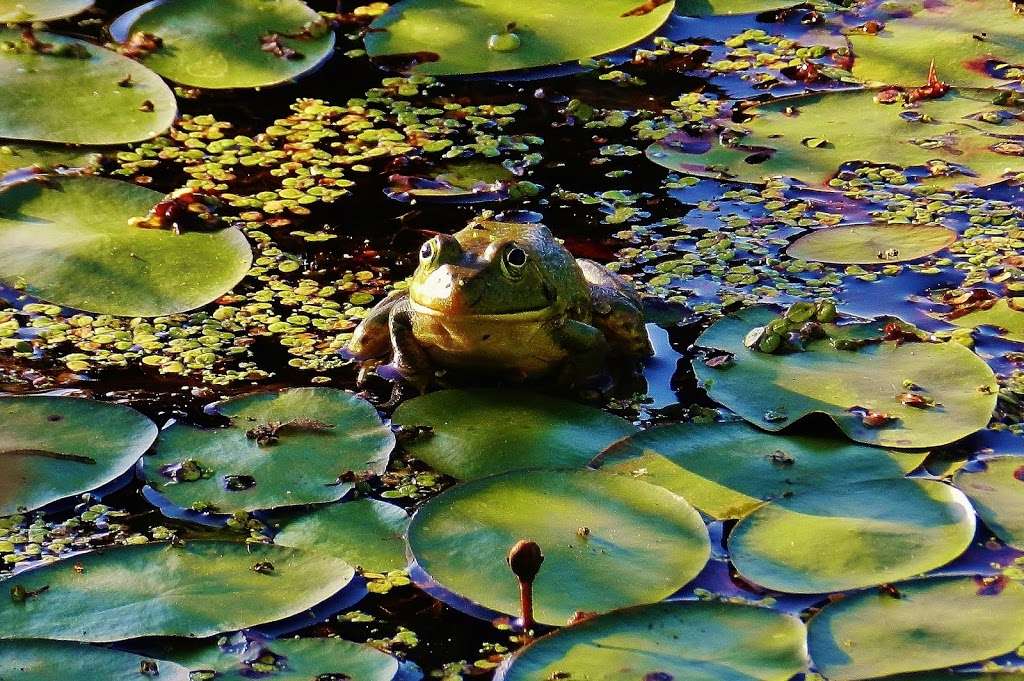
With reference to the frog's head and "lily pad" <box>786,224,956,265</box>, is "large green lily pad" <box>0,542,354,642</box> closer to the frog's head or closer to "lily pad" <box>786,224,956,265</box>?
the frog's head

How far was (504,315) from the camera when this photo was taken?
4004mm

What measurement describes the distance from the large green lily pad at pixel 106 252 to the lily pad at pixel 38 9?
154 cm

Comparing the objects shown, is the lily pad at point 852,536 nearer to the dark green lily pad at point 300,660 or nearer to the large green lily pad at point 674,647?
the large green lily pad at point 674,647

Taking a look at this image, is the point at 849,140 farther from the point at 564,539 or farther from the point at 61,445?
the point at 61,445

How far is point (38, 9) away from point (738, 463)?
4095mm

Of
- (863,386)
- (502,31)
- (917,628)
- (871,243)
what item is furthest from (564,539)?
(502,31)

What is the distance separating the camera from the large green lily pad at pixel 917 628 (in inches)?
118

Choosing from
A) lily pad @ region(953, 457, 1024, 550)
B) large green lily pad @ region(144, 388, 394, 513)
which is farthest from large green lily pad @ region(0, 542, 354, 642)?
lily pad @ region(953, 457, 1024, 550)

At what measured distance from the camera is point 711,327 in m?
4.34

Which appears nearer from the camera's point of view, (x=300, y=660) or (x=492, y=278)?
(x=300, y=660)

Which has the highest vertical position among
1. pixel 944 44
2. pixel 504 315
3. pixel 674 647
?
pixel 944 44

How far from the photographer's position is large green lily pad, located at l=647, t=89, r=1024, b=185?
5359 mm

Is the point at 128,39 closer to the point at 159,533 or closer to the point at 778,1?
the point at 778,1

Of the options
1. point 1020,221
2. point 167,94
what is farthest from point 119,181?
point 1020,221
